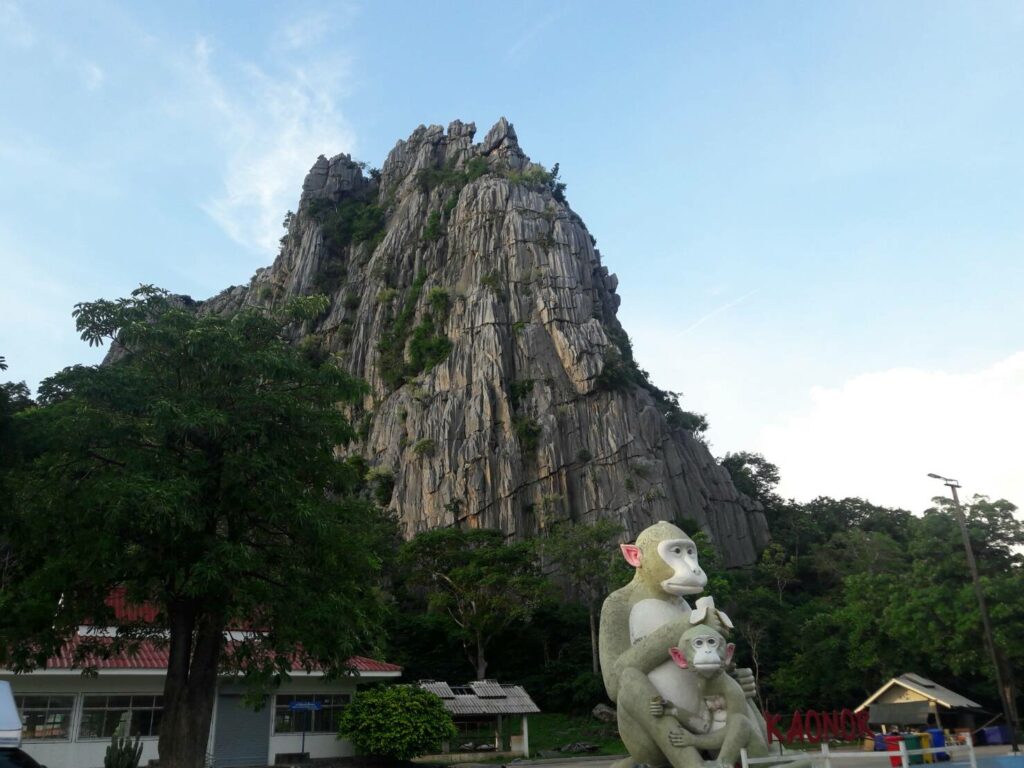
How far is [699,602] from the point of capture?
9070mm

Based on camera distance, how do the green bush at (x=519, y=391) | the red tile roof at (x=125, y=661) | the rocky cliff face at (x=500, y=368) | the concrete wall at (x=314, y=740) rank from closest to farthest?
the red tile roof at (x=125, y=661), the concrete wall at (x=314, y=740), the rocky cliff face at (x=500, y=368), the green bush at (x=519, y=391)

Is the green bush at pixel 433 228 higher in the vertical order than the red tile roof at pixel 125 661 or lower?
higher

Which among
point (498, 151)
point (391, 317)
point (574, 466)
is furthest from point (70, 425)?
point (498, 151)

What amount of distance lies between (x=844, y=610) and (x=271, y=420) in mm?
29149

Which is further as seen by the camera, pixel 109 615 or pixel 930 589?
pixel 930 589

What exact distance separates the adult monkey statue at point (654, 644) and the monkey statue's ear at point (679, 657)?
3.6 inches

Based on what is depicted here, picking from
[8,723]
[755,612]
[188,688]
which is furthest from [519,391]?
[8,723]

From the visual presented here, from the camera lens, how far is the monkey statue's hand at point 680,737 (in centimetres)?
855

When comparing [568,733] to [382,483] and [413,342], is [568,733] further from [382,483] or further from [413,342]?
[413,342]

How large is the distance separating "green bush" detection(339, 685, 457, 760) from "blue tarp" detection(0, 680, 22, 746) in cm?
1549

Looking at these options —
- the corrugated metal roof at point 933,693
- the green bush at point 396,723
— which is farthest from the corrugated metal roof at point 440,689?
Result: the corrugated metal roof at point 933,693

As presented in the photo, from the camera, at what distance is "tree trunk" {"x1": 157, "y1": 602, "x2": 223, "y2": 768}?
13750mm

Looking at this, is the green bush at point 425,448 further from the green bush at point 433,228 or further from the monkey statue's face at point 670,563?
the monkey statue's face at point 670,563

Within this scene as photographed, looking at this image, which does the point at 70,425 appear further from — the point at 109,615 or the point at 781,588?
the point at 781,588
